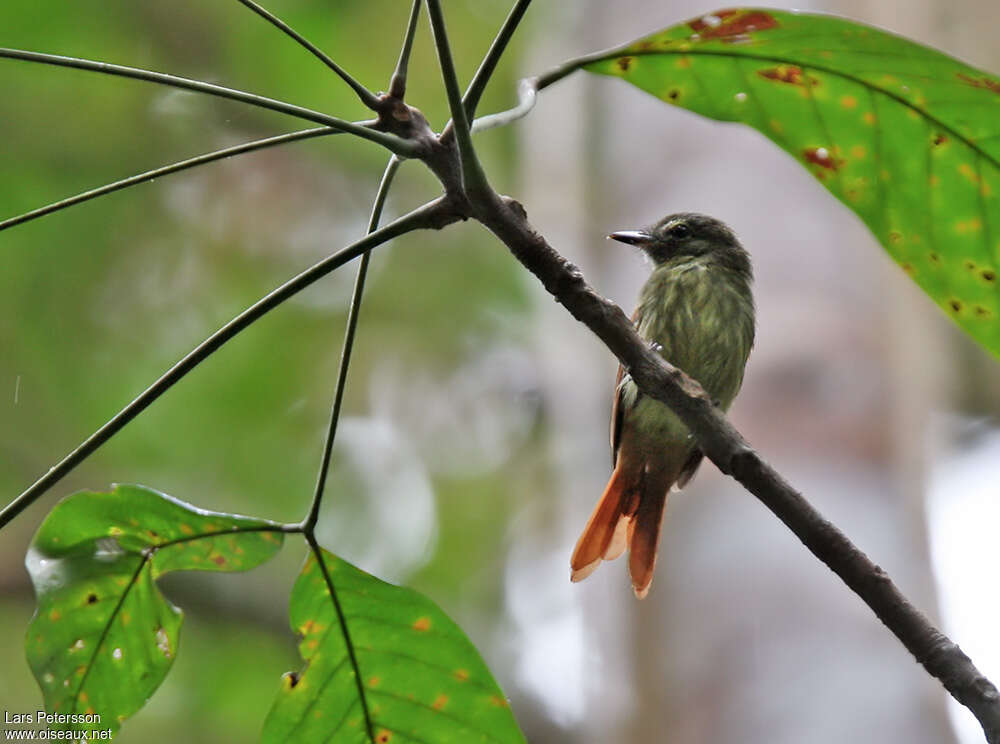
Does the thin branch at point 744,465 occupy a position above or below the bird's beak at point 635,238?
below

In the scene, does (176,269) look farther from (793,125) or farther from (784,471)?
(793,125)

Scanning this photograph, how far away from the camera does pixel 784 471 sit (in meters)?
3.28

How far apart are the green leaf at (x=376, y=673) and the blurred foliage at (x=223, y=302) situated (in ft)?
9.86

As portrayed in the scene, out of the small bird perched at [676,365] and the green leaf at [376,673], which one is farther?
the small bird perched at [676,365]

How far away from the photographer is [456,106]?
4.47 ft

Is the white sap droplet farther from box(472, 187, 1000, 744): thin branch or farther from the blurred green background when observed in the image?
the blurred green background

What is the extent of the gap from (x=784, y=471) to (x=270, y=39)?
159 inches

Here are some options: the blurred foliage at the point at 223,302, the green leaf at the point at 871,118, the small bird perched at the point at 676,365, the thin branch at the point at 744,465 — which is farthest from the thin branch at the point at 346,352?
the blurred foliage at the point at 223,302

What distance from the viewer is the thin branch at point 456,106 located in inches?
52.4

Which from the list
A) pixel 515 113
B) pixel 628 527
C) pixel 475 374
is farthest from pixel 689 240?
pixel 475 374

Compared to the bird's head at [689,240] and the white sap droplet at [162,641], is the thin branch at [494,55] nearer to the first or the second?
the white sap droplet at [162,641]

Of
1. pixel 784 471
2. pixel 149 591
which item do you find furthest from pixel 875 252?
pixel 149 591

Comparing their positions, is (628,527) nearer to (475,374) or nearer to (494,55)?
(494,55)

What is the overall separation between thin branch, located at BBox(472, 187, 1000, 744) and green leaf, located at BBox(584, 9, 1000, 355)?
307 mm
